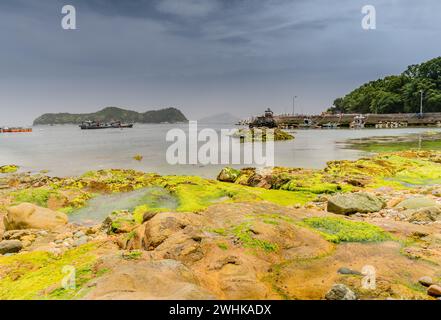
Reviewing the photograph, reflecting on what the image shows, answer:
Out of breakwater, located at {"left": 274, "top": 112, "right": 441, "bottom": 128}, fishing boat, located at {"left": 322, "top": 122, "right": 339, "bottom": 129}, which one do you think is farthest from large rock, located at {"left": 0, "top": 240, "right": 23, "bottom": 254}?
fishing boat, located at {"left": 322, "top": 122, "right": 339, "bottom": 129}

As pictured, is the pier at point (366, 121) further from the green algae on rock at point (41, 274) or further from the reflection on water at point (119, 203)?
the green algae on rock at point (41, 274)

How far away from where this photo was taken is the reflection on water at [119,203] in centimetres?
1348

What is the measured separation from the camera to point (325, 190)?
54.1 ft

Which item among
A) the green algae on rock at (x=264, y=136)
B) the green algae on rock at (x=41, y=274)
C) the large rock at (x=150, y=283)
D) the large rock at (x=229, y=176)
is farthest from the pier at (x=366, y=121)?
the large rock at (x=150, y=283)

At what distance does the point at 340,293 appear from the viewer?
5414mm

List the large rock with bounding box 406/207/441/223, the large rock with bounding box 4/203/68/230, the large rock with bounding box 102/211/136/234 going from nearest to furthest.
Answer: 1. the large rock with bounding box 406/207/441/223
2. the large rock with bounding box 102/211/136/234
3. the large rock with bounding box 4/203/68/230

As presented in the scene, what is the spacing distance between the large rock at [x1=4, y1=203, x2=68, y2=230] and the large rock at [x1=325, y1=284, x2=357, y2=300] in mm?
9797

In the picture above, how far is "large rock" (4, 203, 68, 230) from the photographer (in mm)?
11109

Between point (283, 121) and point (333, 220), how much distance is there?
13850cm

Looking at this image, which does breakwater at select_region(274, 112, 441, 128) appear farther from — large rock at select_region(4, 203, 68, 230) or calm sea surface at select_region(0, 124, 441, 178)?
large rock at select_region(4, 203, 68, 230)

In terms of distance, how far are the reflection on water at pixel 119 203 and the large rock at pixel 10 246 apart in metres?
3.30

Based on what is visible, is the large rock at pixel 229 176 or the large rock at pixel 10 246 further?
the large rock at pixel 229 176
